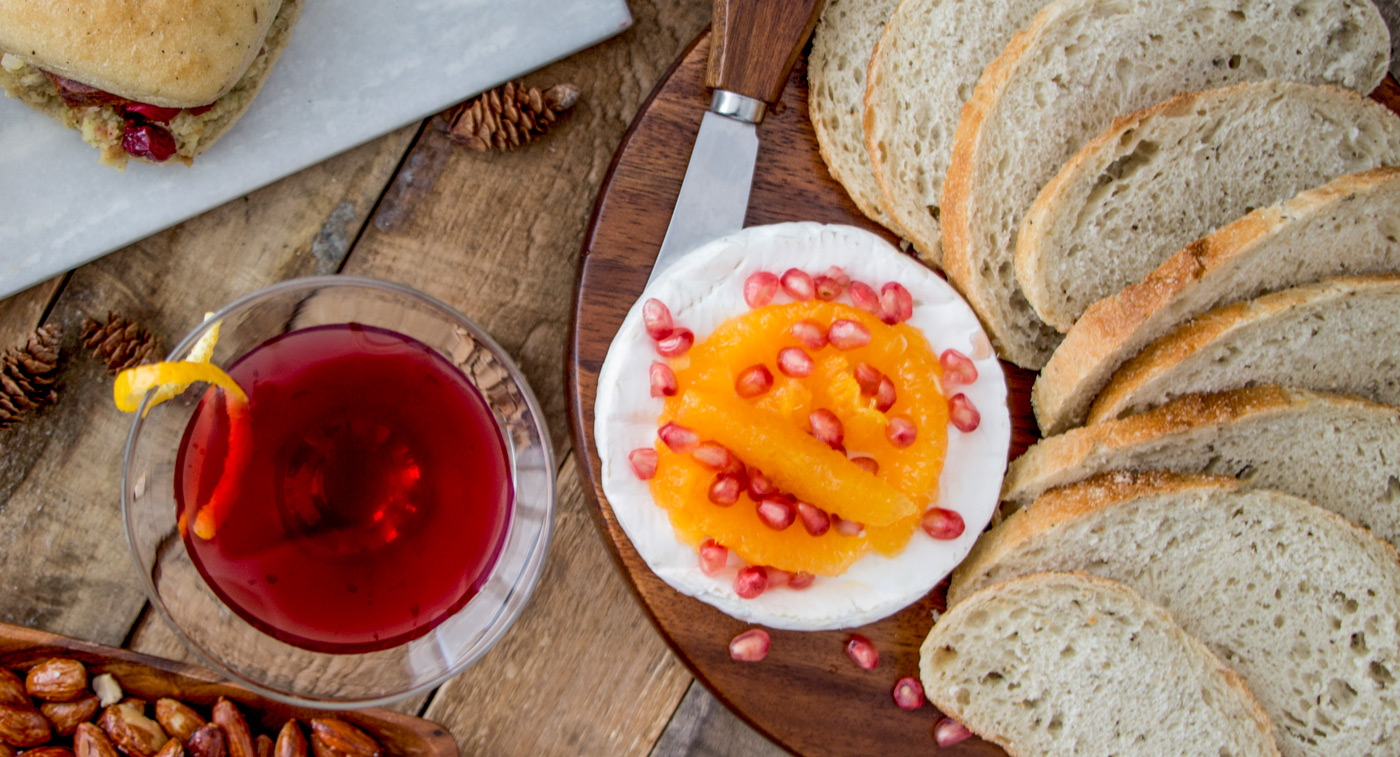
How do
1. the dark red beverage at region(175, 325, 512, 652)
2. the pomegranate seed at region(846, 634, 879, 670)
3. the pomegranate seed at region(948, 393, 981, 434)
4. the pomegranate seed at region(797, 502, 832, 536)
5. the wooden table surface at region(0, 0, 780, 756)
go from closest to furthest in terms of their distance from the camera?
the dark red beverage at region(175, 325, 512, 652) < the pomegranate seed at region(797, 502, 832, 536) < the pomegranate seed at region(948, 393, 981, 434) < the pomegranate seed at region(846, 634, 879, 670) < the wooden table surface at region(0, 0, 780, 756)

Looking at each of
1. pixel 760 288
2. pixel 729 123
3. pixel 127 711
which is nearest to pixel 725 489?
pixel 760 288

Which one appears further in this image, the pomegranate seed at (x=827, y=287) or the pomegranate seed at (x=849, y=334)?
the pomegranate seed at (x=827, y=287)

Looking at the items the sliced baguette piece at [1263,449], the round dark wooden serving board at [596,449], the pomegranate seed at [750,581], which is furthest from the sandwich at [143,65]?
the sliced baguette piece at [1263,449]

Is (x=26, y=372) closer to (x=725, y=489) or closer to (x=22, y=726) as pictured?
(x=22, y=726)

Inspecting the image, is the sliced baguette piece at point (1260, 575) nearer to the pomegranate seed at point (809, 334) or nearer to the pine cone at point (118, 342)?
the pomegranate seed at point (809, 334)

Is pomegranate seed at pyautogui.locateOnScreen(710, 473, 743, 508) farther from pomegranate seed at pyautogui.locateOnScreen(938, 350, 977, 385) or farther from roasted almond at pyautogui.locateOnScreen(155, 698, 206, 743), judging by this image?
roasted almond at pyautogui.locateOnScreen(155, 698, 206, 743)

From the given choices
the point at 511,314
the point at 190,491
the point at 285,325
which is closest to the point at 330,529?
the point at 190,491

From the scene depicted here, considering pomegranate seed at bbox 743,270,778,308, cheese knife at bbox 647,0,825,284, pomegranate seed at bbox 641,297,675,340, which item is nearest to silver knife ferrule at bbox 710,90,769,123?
cheese knife at bbox 647,0,825,284
